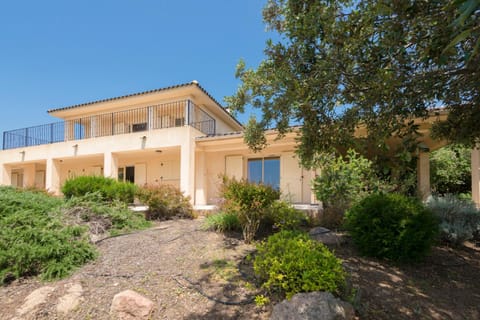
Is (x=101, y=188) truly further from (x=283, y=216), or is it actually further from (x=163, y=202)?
(x=283, y=216)

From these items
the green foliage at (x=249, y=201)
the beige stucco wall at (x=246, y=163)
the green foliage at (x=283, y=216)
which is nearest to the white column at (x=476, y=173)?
the beige stucco wall at (x=246, y=163)

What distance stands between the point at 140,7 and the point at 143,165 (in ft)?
30.7

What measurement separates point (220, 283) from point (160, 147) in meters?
9.03

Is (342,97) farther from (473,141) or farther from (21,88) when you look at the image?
(21,88)

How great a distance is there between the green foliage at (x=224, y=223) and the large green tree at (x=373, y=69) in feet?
10.6

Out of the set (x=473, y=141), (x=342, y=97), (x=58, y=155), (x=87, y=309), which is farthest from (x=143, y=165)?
(x=473, y=141)

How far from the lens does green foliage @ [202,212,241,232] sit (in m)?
6.71

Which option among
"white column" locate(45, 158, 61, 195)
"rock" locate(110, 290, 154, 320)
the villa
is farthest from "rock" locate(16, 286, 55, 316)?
"white column" locate(45, 158, 61, 195)

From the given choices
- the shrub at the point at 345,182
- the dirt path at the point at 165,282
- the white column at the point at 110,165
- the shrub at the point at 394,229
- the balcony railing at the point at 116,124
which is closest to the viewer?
the dirt path at the point at 165,282

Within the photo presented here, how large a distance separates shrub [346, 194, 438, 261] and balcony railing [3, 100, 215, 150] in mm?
9554

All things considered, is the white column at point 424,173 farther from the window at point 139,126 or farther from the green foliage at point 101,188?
the window at point 139,126

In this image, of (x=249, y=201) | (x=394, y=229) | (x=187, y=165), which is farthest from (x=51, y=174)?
(x=394, y=229)

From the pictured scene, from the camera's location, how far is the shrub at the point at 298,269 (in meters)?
3.09

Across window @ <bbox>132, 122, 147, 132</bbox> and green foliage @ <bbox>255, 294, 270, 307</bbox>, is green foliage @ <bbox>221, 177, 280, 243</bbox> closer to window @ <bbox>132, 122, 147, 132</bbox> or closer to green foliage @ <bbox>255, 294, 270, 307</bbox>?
green foliage @ <bbox>255, 294, 270, 307</bbox>
